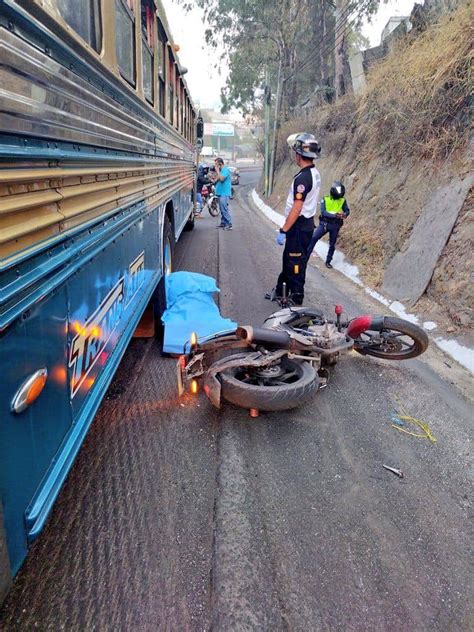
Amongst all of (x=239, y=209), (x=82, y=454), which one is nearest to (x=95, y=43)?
(x=82, y=454)

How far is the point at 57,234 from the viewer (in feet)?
4.92

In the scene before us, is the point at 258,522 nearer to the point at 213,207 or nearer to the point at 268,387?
the point at 268,387

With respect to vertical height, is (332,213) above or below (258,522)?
above

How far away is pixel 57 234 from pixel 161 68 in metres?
3.33

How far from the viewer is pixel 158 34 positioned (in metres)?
3.86

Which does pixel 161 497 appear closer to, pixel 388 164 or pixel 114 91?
pixel 114 91

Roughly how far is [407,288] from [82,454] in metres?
4.50

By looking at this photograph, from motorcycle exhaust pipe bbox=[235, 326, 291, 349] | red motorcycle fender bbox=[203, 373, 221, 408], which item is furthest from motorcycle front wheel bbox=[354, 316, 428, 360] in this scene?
red motorcycle fender bbox=[203, 373, 221, 408]

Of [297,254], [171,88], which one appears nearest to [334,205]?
[297,254]

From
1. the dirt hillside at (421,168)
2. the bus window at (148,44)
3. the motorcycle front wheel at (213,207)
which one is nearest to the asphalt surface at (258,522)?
the dirt hillside at (421,168)

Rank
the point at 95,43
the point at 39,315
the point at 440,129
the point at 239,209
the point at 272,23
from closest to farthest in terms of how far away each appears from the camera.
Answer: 1. the point at 39,315
2. the point at 95,43
3. the point at 440,129
4. the point at 239,209
5. the point at 272,23

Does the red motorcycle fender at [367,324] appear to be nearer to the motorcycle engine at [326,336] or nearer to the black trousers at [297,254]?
the motorcycle engine at [326,336]

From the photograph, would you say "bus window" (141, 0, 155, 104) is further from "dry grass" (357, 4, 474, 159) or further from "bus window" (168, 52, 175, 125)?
"dry grass" (357, 4, 474, 159)

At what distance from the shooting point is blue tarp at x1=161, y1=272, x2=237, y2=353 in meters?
3.87
